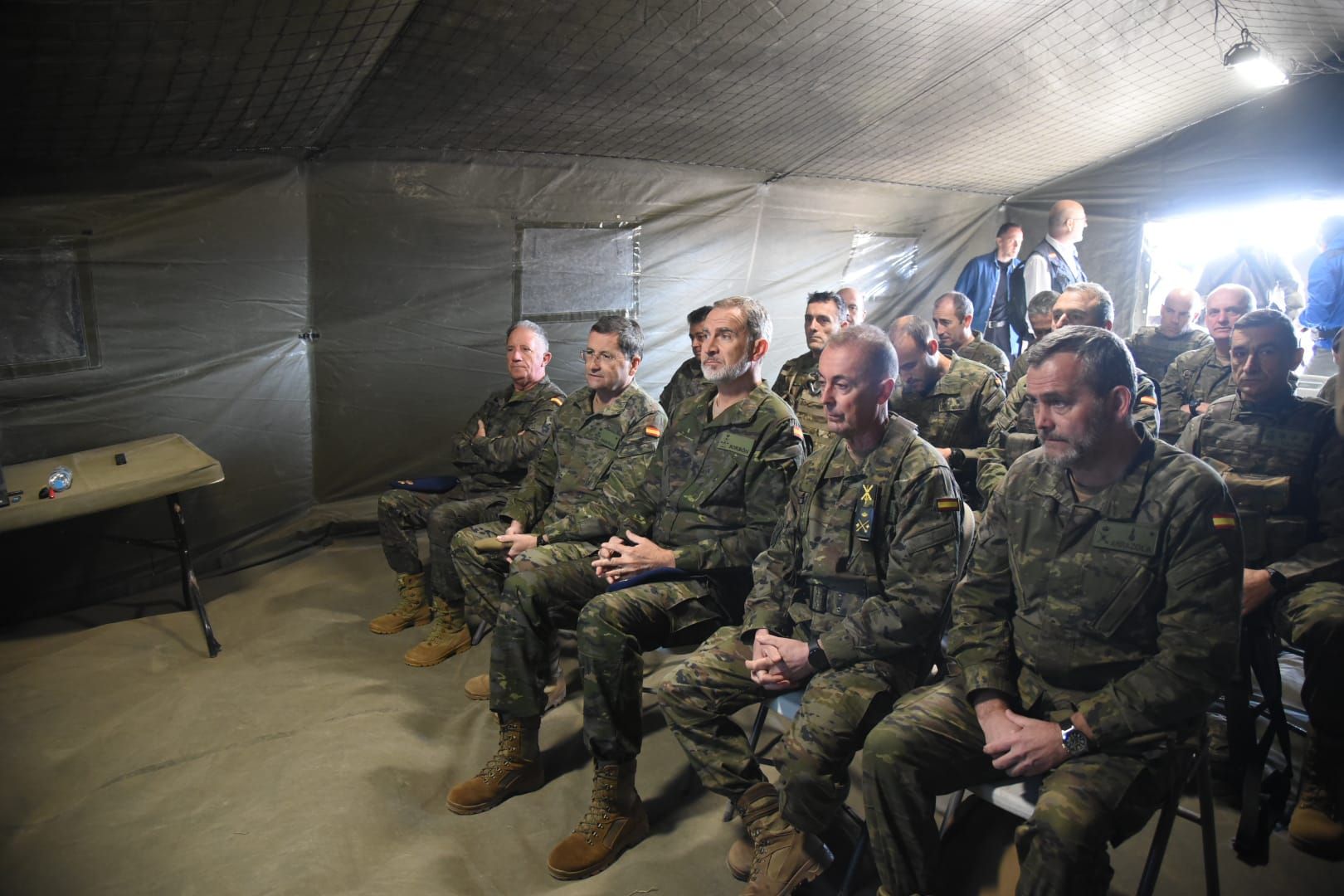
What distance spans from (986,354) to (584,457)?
243 centimetres

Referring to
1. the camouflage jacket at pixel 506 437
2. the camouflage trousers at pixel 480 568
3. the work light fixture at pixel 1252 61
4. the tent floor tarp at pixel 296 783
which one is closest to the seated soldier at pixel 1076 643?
the tent floor tarp at pixel 296 783

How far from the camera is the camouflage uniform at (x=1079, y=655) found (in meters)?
1.71

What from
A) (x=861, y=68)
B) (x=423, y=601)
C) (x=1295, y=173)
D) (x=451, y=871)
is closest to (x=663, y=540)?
(x=451, y=871)

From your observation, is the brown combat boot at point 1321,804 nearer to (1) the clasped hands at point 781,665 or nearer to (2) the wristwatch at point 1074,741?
(2) the wristwatch at point 1074,741

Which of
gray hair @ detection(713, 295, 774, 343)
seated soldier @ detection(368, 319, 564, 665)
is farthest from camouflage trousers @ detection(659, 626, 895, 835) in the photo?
seated soldier @ detection(368, 319, 564, 665)

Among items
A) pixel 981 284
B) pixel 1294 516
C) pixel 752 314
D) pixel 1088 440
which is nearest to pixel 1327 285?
pixel 981 284

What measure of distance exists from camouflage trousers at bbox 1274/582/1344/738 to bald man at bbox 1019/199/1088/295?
342cm

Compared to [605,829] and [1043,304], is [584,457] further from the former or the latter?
[1043,304]

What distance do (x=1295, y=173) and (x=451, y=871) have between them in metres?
6.35

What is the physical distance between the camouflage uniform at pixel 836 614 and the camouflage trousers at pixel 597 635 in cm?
20

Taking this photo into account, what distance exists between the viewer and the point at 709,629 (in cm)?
270

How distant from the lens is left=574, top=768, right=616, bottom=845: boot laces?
2395 millimetres

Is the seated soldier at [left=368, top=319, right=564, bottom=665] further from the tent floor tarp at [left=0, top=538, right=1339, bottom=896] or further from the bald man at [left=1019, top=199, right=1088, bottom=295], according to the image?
the bald man at [left=1019, top=199, right=1088, bottom=295]

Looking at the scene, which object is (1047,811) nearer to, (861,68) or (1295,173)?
(861,68)
